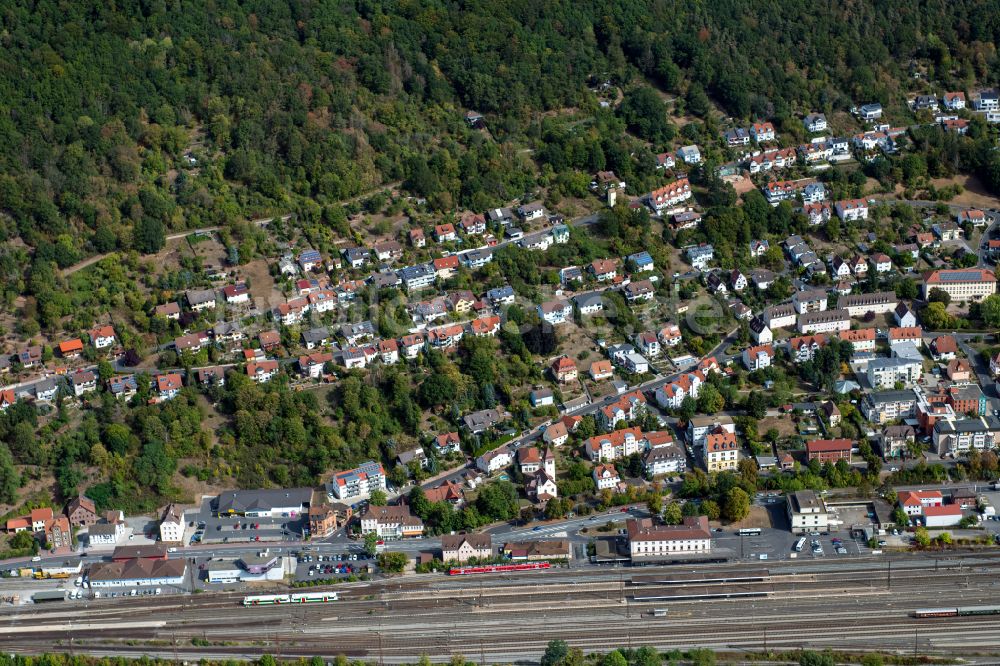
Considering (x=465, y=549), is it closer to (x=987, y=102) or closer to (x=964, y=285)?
(x=964, y=285)

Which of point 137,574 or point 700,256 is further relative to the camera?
point 700,256

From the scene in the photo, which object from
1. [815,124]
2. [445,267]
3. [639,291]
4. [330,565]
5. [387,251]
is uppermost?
[815,124]

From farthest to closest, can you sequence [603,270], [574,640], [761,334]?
[603,270] → [761,334] → [574,640]

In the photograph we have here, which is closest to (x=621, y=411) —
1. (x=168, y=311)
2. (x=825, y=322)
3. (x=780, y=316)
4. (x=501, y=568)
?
(x=501, y=568)

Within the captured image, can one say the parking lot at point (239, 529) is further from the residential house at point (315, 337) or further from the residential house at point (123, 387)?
the residential house at point (315, 337)

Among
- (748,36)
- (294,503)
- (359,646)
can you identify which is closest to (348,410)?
(294,503)

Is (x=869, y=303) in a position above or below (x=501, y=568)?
above

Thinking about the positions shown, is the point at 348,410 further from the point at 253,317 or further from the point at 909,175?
A: the point at 909,175

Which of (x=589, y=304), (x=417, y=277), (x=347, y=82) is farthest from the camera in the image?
(x=347, y=82)
